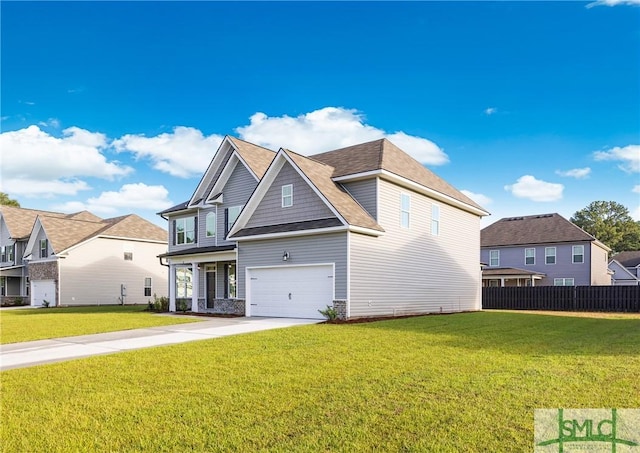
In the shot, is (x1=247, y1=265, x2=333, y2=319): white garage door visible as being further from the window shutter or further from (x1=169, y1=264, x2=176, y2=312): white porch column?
the window shutter

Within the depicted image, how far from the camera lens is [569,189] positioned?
43.3 m

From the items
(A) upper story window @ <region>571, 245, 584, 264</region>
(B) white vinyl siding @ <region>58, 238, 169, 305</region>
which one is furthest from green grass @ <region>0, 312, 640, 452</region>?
(A) upper story window @ <region>571, 245, 584, 264</region>

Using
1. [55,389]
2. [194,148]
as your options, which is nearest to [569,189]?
[194,148]

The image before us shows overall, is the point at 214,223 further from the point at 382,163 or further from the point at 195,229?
the point at 382,163

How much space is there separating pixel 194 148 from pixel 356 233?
58.5 feet

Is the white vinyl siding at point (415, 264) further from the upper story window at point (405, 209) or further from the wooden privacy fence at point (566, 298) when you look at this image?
the wooden privacy fence at point (566, 298)

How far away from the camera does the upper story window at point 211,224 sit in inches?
996

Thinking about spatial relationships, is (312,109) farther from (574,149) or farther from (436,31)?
(574,149)

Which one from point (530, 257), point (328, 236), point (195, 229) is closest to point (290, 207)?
point (328, 236)

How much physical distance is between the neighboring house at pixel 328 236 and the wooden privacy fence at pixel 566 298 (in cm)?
660

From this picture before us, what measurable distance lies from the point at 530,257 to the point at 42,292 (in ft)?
123

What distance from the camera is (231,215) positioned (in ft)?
79.3

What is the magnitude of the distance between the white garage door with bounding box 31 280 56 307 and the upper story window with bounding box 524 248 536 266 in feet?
118
